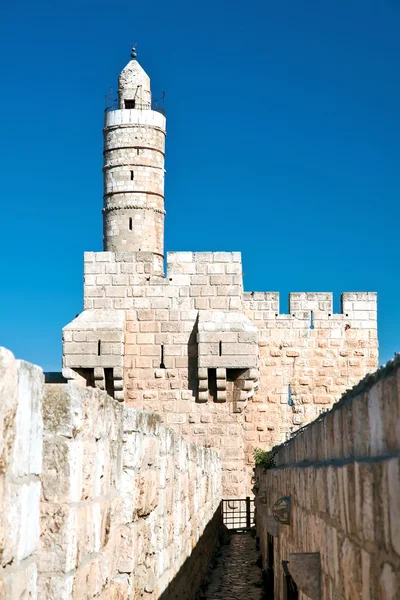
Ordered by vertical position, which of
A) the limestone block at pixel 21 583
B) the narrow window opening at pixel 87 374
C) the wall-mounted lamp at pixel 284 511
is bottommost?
the limestone block at pixel 21 583

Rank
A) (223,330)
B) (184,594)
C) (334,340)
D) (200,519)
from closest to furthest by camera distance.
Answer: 1. (184,594)
2. (200,519)
3. (223,330)
4. (334,340)

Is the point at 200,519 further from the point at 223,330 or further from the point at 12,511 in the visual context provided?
the point at 12,511

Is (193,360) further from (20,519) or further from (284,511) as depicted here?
(20,519)

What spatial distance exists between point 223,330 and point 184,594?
6511 mm

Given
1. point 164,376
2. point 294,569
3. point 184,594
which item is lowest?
point 184,594

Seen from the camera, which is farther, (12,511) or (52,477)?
(52,477)

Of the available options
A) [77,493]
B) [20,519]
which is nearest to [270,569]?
[77,493]

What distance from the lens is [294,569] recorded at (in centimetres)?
361

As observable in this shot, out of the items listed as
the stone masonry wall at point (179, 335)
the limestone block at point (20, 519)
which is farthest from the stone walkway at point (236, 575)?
the limestone block at point (20, 519)

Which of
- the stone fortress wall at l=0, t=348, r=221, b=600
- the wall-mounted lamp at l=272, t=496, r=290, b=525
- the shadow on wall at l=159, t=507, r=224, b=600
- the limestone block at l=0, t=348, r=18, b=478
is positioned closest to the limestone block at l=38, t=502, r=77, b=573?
the stone fortress wall at l=0, t=348, r=221, b=600

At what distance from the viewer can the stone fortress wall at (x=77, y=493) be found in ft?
6.75

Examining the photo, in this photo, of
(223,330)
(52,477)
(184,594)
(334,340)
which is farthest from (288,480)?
(334,340)

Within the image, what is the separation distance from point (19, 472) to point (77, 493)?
53 cm

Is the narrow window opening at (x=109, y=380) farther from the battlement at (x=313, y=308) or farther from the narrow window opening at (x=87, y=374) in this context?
the battlement at (x=313, y=308)
